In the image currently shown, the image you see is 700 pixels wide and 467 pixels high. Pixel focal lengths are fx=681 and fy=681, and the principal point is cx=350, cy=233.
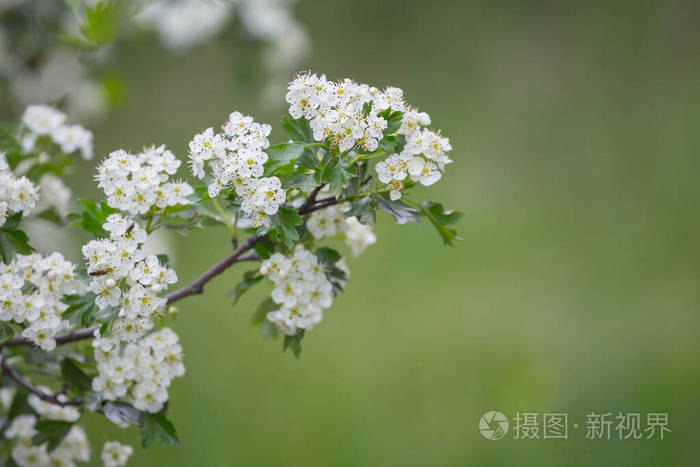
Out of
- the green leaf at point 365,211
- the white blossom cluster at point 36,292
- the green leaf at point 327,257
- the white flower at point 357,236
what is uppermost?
the white flower at point 357,236

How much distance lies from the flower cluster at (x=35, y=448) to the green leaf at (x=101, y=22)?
65cm

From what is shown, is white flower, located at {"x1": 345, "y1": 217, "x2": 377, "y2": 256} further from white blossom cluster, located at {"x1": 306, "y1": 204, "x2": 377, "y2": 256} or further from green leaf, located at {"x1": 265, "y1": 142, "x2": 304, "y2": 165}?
green leaf, located at {"x1": 265, "y1": 142, "x2": 304, "y2": 165}

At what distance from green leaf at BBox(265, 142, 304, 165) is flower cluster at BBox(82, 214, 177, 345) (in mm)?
192

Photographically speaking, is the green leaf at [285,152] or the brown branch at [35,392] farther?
the brown branch at [35,392]

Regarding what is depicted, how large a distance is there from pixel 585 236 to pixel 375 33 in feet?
A: 7.25

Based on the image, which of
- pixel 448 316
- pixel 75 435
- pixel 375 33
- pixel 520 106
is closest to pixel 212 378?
pixel 448 316

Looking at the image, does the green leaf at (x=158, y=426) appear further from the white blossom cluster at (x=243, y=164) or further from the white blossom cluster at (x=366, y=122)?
the white blossom cluster at (x=366, y=122)

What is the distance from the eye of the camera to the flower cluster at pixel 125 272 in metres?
0.85

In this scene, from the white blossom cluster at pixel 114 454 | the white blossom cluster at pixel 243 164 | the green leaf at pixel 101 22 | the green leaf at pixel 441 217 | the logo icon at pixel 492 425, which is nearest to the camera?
the white blossom cluster at pixel 243 164

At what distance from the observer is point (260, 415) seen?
2094 mm

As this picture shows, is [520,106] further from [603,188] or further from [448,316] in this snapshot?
[448,316]

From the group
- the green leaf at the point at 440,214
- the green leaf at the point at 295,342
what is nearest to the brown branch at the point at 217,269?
the green leaf at the point at 295,342

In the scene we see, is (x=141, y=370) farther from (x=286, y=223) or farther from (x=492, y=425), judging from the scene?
(x=492, y=425)

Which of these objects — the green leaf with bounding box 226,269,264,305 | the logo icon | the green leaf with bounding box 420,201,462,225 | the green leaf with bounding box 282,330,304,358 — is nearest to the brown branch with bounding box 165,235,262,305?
the green leaf with bounding box 226,269,264,305
